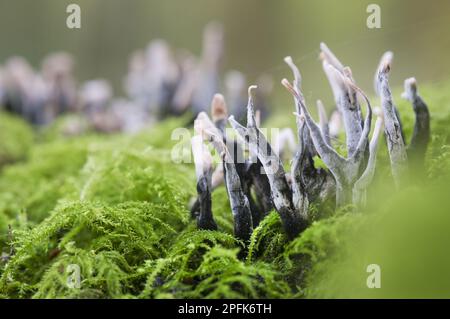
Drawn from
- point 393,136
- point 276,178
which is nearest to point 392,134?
point 393,136

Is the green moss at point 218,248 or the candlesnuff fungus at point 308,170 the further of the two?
the candlesnuff fungus at point 308,170

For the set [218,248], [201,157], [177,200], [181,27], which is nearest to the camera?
[218,248]

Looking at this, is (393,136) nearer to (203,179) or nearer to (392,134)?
(392,134)

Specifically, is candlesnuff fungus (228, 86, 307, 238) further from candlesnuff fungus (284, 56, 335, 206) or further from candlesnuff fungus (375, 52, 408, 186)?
candlesnuff fungus (375, 52, 408, 186)

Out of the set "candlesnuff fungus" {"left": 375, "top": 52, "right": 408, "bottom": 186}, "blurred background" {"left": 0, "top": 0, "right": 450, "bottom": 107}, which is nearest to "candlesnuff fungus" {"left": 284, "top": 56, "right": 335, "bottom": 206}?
"candlesnuff fungus" {"left": 375, "top": 52, "right": 408, "bottom": 186}

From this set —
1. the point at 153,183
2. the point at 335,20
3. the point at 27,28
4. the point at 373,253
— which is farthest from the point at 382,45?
the point at 27,28

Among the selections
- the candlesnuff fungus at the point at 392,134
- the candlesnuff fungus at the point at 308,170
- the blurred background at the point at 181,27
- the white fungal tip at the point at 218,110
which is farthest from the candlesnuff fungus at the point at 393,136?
the blurred background at the point at 181,27

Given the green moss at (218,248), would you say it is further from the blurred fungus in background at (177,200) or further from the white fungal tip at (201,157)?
→ the white fungal tip at (201,157)
